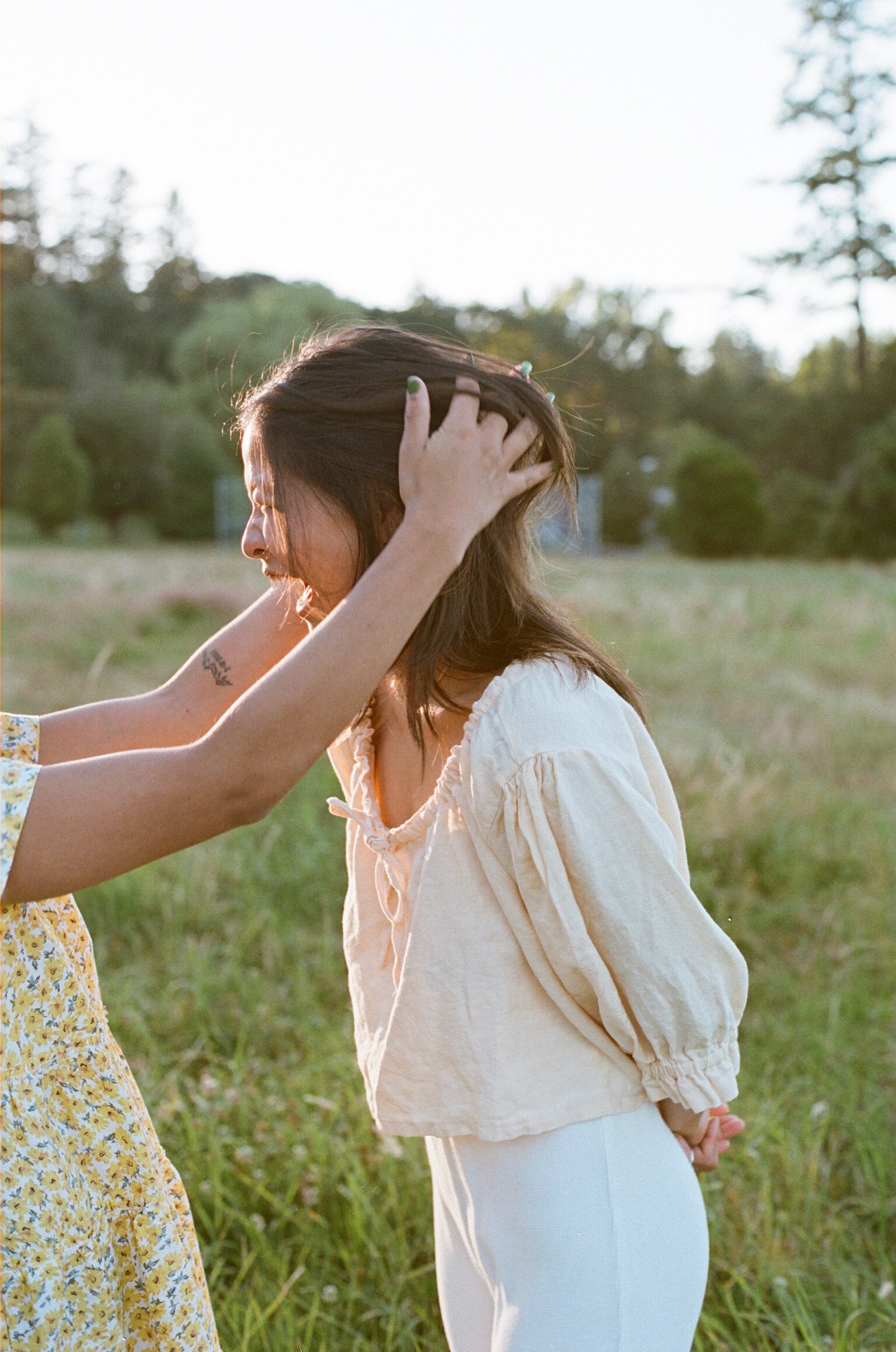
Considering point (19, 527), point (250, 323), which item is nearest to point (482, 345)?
point (250, 323)

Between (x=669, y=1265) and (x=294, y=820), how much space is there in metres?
3.41

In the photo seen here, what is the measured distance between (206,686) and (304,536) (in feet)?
1.22

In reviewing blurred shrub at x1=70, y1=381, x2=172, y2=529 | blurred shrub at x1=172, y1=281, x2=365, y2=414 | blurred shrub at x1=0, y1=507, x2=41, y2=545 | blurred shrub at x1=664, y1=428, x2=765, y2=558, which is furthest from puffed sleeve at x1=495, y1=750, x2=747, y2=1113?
blurred shrub at x1=70, y1=381, x2=172, y2=529

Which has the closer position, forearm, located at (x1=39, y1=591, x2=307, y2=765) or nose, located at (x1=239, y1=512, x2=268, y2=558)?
nose, located at (x1=239, y1=512, x2=268, y2=558)

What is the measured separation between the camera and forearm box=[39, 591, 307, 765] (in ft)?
4.92

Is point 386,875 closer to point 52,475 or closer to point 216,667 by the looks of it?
point 216,667

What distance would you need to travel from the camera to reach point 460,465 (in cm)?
112

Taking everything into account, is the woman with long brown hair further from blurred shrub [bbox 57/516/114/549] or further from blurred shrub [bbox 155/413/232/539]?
blurred shrub [bbox 155/413/232/539]

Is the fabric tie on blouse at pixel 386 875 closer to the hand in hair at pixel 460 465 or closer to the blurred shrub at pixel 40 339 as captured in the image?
the hand in hair at pixel 460 465

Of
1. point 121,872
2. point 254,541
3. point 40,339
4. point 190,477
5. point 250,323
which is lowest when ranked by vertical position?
point 121,872

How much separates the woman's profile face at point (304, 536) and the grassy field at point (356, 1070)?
43 centimetres

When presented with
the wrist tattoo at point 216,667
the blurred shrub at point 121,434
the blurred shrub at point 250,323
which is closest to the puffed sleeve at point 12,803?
the wrist tattoo at point 216,667

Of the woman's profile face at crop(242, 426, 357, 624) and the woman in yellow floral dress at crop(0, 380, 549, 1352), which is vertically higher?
the woman's profile face at crop(242, 426, 357, 624)

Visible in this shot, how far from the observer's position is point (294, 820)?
14.9 ft
